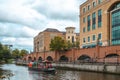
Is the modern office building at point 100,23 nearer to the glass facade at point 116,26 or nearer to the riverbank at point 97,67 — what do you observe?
the glass facade at point 116,26

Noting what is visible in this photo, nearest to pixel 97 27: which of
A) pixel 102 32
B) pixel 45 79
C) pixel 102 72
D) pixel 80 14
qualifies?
pixel 102 32

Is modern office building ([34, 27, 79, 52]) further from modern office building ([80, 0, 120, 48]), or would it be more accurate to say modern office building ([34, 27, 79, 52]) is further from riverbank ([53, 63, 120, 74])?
riverbank ([53, 63, 120, 74])

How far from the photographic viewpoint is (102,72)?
6612cm

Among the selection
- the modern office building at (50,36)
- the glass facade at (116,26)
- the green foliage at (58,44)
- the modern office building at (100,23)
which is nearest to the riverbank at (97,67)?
the modern office building at (100,23)

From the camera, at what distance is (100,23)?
90125 mm

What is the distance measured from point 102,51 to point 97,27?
17.1 meters

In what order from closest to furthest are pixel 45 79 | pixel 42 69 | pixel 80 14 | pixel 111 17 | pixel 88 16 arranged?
pixel 45 79 < pixel 42 69 < pixel 111 17 < pixel 88 16 < pixel 80 14

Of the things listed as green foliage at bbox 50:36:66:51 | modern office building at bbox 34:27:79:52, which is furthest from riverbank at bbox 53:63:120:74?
modern office building at bbox 34:27:79:52

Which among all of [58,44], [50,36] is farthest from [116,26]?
[50,36]

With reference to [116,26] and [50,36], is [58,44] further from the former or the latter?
[50,36]

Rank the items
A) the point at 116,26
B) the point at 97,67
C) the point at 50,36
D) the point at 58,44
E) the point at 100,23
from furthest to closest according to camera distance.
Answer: the point at 50,36
the point at 58,44
the point at 100,23
the point at 116,26
the point at 97,67

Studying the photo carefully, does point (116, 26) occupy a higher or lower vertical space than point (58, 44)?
higher

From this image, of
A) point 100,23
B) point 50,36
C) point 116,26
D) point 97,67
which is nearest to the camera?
point 97,67

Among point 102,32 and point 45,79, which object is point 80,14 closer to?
point 102,32
